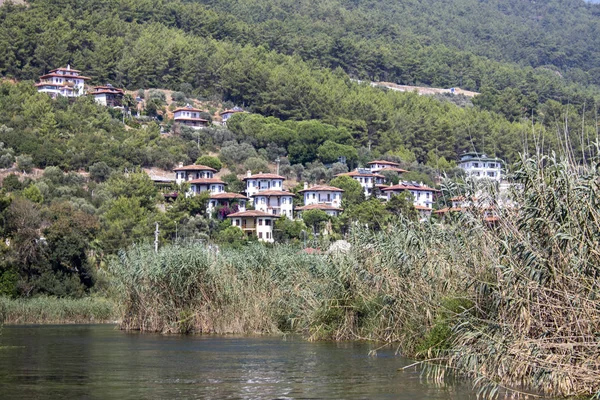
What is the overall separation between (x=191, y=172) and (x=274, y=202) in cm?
1067

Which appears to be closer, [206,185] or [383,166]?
[206,185]

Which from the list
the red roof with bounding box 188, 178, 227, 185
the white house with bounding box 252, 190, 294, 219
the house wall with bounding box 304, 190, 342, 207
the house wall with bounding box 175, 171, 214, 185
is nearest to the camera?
the white house with bounding box 252, 190, 294, 219

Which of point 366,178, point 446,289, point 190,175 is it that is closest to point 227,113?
point 190,175

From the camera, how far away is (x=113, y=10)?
15375cm

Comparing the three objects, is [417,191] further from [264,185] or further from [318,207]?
[264,185]

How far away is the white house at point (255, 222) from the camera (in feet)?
270

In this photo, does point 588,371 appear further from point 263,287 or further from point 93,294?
point 93,294

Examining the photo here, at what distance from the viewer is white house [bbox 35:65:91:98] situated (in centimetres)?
11731

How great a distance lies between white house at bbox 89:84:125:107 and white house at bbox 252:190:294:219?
34829mm

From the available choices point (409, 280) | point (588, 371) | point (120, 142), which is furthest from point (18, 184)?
point (588, 371)

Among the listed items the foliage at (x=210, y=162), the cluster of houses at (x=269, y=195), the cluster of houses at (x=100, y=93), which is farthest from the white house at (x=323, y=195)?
the cluster of houses at (x=100, y=93)

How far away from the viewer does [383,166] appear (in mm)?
108750

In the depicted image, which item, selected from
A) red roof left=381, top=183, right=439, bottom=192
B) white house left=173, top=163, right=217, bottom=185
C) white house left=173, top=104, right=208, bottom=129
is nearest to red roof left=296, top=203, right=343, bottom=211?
red roof left=381, top=183, right=439, bottom=192

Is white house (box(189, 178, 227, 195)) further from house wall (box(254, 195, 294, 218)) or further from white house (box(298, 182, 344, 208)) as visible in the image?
white house (box(298, 182, 344, 208))
